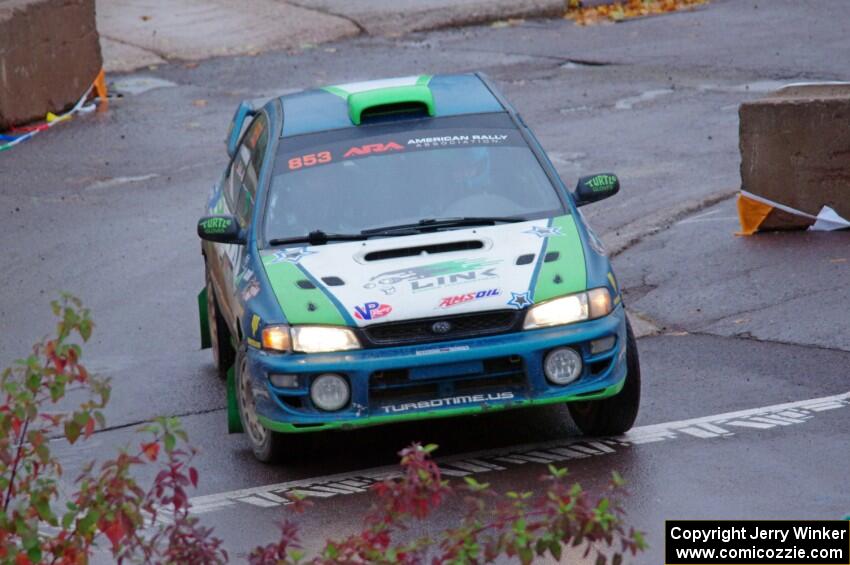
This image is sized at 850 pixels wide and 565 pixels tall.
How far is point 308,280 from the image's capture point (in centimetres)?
817

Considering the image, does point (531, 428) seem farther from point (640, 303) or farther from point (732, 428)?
point (640, 303)

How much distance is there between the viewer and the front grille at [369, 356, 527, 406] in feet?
25.7

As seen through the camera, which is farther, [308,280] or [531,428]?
[531,428]

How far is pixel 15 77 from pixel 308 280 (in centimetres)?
1082

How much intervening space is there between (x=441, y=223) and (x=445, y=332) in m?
0.94

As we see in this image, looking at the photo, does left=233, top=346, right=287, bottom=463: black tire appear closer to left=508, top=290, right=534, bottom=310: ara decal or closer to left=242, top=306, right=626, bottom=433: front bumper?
left=242, top=306, right=626, bottom=433: front bumper

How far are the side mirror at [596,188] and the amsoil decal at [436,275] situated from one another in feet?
3.49

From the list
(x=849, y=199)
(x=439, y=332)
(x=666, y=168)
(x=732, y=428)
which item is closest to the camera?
(x=439, y=332)

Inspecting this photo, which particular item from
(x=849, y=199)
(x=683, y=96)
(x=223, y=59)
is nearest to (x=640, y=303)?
(x=849, y=199)

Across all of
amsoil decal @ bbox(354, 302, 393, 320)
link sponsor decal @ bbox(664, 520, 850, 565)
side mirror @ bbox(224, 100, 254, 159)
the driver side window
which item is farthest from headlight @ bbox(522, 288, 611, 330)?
side mirror @ bbox(224, 100, 254, 159)

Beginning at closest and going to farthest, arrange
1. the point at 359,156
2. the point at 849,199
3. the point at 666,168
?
the point at 359,156 < the point at 849,199 < the point at 666,168

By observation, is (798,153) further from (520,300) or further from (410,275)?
(410,275)

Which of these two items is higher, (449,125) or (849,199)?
(449,125)

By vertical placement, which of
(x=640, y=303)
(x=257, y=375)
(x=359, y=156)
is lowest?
(x=640, y=303)
